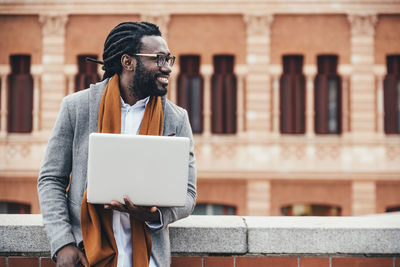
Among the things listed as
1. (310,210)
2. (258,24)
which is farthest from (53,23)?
A: (310,210)

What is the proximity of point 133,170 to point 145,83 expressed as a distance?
1.49 ft

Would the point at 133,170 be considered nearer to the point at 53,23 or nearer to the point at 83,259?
the point at 83,259

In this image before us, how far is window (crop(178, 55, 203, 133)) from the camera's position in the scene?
43.1ft

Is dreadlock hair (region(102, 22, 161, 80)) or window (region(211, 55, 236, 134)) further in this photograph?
window (region(211, 55, 236, 134))

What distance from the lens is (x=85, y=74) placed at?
1333 centimetres

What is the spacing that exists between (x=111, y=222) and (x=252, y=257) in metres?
0.99

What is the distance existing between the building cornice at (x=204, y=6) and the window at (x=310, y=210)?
5149mm

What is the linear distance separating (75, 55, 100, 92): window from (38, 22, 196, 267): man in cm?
1136

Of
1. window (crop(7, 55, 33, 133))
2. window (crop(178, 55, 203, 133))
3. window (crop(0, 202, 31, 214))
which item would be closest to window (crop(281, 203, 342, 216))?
window (crop(178, 55, 203, 133))

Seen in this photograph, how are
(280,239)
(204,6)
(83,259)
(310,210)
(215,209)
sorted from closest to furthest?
(83,259), (280,239), (204,6), (215,209), (310,210)

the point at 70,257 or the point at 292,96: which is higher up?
the point at 292,96

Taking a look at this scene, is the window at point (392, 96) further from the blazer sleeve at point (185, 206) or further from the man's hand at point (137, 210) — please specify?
the man's hand at point (137, 210)

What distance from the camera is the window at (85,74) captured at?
1332 centimetres

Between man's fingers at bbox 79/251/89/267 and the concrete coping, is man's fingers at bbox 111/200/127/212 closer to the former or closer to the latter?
man's fingers at bbox 79/251/89/267
